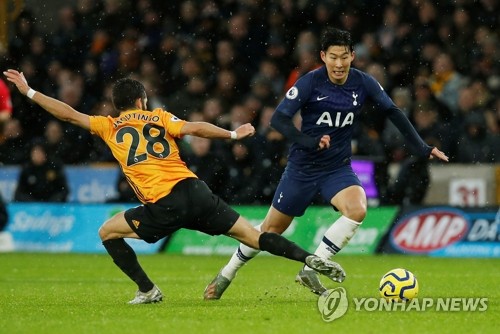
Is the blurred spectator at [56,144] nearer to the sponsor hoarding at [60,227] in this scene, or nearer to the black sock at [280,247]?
Answer: the sponsor hoarding at [60,227]

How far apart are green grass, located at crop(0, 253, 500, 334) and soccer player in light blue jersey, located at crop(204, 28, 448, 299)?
0.60 m

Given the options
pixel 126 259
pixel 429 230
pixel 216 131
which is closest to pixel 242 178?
pixel 429 230

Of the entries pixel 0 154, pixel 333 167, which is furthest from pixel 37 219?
pixel 333 167

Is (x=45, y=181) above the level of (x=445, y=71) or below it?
below

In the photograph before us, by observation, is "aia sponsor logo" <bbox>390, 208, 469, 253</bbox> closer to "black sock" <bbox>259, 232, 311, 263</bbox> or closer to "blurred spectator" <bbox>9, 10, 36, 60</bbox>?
"black sock" <bbox>259, 232, 311, 263</bbox>

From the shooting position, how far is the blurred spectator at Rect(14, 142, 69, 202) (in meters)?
18.0

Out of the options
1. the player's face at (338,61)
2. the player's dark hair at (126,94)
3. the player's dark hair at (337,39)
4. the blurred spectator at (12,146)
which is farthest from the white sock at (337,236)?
the blurred spectator at (12,146)

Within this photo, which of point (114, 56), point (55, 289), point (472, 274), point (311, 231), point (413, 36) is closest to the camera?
point (55, 289)

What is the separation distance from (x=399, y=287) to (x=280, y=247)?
1.05 m

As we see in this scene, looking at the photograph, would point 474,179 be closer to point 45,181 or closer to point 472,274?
point 472,274

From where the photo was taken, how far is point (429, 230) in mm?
16750

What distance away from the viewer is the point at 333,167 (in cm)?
1009

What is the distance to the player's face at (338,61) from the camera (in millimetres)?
9836

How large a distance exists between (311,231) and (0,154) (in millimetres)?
5885
